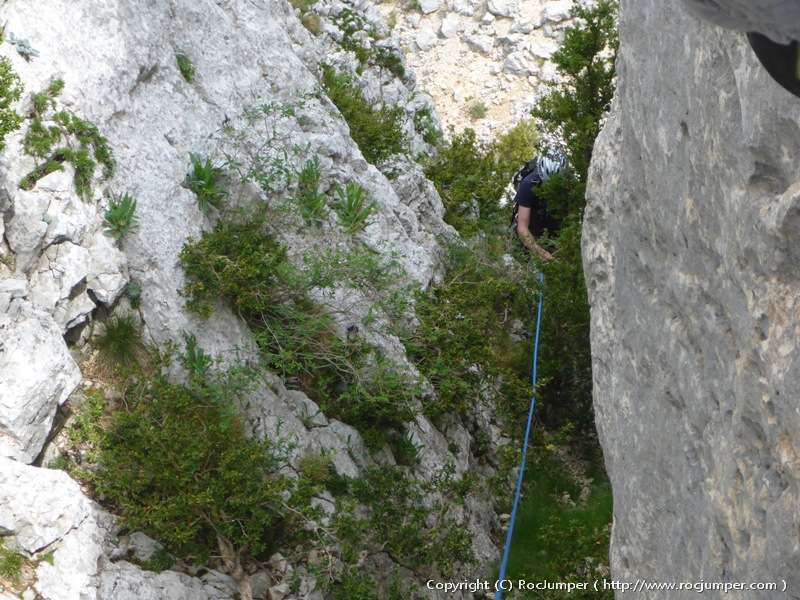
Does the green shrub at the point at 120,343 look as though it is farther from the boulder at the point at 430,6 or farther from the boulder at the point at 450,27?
the boulder at the point at 430,6

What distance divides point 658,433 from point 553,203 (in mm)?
5170

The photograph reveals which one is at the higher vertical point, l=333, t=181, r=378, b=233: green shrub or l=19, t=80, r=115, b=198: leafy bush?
l=333, t=181, r=378, b=233: green shrub

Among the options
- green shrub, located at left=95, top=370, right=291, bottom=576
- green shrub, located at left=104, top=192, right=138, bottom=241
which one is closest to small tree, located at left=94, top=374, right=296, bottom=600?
green shrub, located at left=95, top=370, right=291, bottom=576

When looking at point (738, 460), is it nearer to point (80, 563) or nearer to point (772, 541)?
point (772, 541)

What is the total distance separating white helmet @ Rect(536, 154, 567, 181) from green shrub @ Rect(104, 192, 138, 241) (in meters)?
4.04

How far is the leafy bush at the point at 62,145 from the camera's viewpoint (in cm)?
584

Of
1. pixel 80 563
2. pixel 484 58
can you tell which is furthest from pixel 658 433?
pixel 484 58

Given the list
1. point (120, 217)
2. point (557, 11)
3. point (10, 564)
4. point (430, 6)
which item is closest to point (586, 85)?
point (120, 217)

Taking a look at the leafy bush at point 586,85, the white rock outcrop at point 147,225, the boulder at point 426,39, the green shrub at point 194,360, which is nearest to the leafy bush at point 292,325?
the white rock outcrop at point 147,225

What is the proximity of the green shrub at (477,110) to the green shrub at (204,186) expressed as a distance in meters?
11.0

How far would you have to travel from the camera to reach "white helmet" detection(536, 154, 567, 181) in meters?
8.30

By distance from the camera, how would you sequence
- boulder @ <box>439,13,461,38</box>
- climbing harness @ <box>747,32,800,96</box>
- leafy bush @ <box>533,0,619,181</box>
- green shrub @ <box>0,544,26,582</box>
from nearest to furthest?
climbing harness @ <box>747,32,800,96</box> < green shrub @ <box>0,544,26,582</box> < leafy bush @ <box>533,0,619,181</box> < boulder @ <box>439,13,461,38</box>

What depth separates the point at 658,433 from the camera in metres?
3.53

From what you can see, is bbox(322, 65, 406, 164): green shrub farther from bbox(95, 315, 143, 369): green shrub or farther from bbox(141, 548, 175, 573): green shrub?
bbox(141, 548, 175, 573): green shrub
